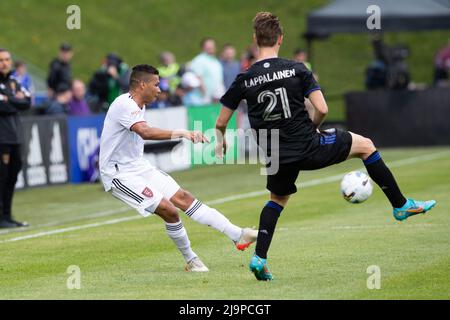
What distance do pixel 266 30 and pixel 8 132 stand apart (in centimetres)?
617

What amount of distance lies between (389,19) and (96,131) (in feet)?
32.3

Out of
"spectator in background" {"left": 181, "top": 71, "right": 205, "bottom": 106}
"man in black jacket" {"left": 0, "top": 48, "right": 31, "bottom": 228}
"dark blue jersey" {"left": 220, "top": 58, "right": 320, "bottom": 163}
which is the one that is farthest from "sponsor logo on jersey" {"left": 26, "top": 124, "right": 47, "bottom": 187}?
"dark blue jersey" {"left": 220, "top": 58, "right": 320, "bottom": 163}

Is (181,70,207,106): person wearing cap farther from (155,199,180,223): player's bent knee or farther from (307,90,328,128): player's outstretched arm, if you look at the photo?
(307,90,328,128): player's outstretched arm

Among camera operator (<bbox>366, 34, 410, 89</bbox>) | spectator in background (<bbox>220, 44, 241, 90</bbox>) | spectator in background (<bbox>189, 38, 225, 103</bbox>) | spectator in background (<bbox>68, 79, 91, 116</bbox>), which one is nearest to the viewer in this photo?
spectator in background (<bbox>68, 79, 91, 116</bbox>)

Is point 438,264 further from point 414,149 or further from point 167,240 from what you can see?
point 414,149

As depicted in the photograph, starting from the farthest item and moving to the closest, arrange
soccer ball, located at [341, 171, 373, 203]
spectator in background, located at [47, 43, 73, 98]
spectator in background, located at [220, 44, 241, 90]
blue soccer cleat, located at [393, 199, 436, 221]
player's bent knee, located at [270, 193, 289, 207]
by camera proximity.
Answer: spectator in background, located at [220, 44, 241, 90]
spectator in background, located at [47, 43, 73, 98]
soccer ball, located at [341, 171, 373, 203]
blue soccer cleat, located at [393, 199, 436, 221]
player's bent knee, located at [270, 193, 289, 207]

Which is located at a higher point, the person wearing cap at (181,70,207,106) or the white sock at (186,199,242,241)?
the white sock at (186,199,242,241)

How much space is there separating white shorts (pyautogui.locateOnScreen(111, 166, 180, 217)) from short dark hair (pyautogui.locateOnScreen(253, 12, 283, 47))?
1718 millimetres

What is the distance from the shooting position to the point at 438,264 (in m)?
10.1

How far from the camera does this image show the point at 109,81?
22969 millimetres

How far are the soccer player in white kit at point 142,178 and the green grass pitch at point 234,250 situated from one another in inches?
14.1

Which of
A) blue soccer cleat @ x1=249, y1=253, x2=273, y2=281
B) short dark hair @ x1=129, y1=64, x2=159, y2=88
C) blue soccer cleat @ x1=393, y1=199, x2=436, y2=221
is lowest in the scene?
blue soccer cleat @ x1=249, y1=253, x2=273, y2=281

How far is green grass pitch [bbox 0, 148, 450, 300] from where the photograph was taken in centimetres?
907
